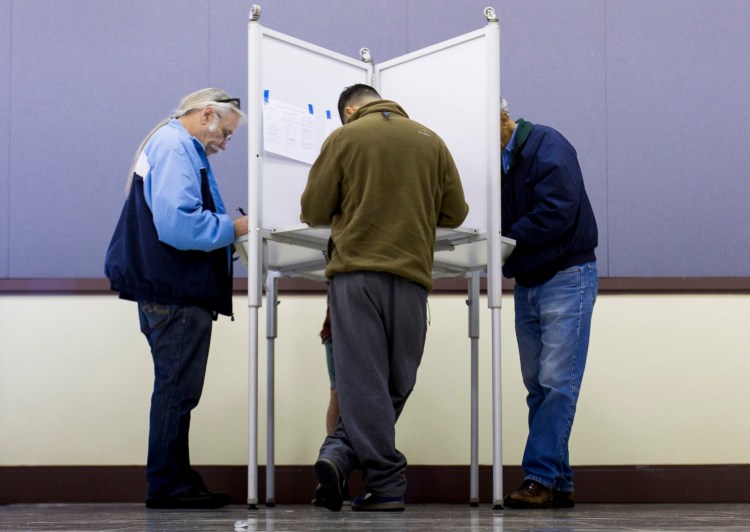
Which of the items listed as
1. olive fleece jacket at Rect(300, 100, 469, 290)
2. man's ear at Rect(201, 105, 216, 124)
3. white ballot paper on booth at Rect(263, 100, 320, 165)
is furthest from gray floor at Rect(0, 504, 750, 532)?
man's ear at Rect(201, 105, 216, 124)

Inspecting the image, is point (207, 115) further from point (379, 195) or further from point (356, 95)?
point (379, 195)

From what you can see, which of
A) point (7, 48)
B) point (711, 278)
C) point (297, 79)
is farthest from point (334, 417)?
point (7, 48)

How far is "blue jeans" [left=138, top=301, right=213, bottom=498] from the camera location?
11.1ft

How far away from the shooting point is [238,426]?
4.32m

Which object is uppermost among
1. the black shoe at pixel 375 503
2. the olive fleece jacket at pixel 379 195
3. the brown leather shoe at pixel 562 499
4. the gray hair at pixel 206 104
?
the gray hair at pixel 206 104

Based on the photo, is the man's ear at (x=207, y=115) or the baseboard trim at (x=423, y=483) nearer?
the man's ear at (x=207, y=115)

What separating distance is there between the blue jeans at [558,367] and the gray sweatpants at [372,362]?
2.06ft

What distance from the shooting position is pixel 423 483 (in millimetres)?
4281

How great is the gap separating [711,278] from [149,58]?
2491 mm

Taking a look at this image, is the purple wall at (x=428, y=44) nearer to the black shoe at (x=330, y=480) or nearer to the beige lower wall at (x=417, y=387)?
the beige lower wall at (x=417, y=387)

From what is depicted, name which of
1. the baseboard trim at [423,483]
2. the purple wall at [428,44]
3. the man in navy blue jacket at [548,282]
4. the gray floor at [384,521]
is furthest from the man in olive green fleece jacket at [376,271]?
the purple wall at [428,44]

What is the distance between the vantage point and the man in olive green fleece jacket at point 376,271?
2971mm

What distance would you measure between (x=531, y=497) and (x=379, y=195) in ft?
3.64

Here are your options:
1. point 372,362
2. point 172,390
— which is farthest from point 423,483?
point 372,362
